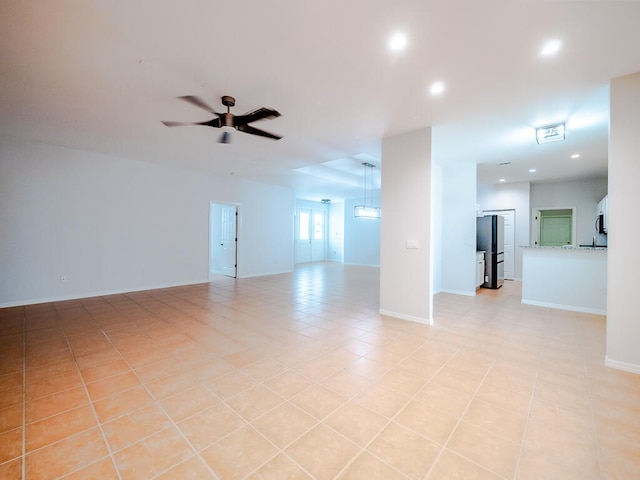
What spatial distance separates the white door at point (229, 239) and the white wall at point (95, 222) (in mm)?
358

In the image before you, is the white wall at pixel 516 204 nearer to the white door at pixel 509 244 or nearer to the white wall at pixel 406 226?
the white door at pixel 509 244

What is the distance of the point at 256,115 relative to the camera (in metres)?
2.84

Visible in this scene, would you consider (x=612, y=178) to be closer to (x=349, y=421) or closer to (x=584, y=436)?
(x=584, y=436)

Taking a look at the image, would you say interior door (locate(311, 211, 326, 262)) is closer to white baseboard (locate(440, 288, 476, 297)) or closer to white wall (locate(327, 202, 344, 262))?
white wall (locate(327, 202, 344, 262))

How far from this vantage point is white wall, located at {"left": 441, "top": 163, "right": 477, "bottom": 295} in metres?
5.83

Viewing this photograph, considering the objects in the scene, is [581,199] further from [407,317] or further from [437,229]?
[407,317]

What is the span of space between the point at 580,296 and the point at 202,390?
5825 mm

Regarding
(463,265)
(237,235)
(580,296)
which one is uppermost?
(237,235)

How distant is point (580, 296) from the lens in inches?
180

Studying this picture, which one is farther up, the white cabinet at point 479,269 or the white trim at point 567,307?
the white cabinet at point 479,269

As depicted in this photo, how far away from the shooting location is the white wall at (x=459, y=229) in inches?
230

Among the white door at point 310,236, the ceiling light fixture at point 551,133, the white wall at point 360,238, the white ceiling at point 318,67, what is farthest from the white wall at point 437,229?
the white door at point 310,236

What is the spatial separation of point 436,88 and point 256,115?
6.24 ft

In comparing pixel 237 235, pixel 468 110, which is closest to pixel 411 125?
pixel 468 110
